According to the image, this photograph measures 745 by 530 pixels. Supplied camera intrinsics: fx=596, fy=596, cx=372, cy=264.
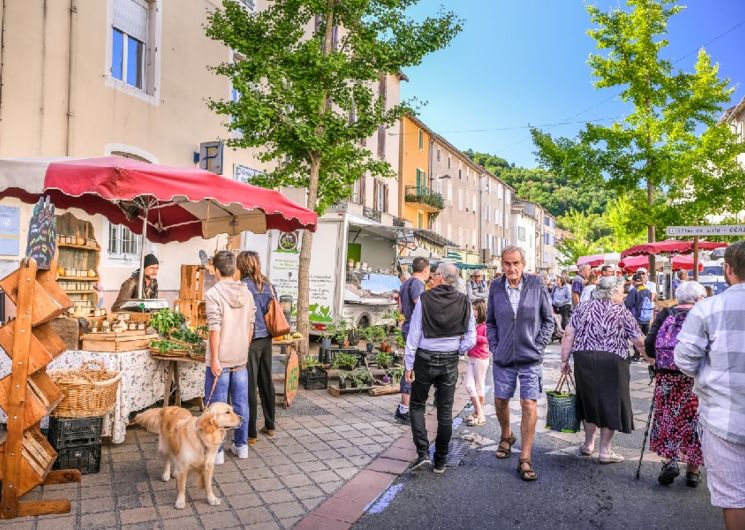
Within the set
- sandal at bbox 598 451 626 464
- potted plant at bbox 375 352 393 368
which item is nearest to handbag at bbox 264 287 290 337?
sandal at bbox 598 451 626 464

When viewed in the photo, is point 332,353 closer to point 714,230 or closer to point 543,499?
point 543,499

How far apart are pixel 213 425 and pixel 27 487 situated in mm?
1272

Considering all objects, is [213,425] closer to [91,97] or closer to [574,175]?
[91,97]

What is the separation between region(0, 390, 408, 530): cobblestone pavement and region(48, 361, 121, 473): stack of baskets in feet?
0.53

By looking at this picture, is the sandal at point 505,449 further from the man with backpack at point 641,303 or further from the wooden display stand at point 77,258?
the man with backpack at point 641,303

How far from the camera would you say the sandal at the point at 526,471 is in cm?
501

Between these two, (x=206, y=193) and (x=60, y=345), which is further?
(x=206, y=193)

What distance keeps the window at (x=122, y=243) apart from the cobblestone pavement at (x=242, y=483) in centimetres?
701

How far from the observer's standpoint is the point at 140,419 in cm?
486

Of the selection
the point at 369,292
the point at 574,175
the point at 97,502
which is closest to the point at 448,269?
the point at 97,502

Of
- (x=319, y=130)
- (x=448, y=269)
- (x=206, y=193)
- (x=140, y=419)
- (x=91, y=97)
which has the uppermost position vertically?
(x=91, y=97)

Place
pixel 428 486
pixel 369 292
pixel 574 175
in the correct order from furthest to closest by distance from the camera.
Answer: pixel 574 175 → pixel 369 292 → pixel 428 486

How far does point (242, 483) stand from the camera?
4.72m

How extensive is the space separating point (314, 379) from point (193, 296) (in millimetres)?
2095
